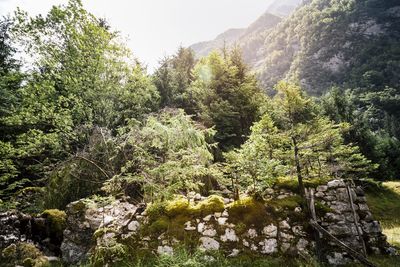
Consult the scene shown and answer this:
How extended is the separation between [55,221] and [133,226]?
4888 millimetres

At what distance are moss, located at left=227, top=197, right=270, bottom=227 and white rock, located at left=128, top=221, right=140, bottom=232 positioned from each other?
2.38 meters

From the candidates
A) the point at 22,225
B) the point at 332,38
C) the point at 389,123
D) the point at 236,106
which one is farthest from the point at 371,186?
the point at 332,38

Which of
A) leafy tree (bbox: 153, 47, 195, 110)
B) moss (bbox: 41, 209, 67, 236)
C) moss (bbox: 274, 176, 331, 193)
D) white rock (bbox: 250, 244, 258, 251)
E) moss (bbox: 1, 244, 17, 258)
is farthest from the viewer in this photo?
leafy tree (bbox: 153, 47, 195, 110)

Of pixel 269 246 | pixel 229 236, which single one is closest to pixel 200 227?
pixel 229 236

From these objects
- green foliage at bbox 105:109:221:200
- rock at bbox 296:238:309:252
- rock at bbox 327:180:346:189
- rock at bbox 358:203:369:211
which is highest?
green foliage at bbox 105:109:221:200

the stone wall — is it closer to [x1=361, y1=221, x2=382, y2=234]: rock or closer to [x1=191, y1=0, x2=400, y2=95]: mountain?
[x1=361, y1=221, x2=382, y2=234]: rock

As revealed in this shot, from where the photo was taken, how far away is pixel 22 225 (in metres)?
9.44

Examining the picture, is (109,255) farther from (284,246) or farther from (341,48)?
(341,48)

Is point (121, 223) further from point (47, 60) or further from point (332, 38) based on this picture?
point (332, 38)

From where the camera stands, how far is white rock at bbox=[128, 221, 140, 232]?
21.3 feet

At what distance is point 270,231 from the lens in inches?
243

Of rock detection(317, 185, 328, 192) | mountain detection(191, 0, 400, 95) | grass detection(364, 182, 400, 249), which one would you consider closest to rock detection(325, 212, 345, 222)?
Result: rock detection(317, 185, 328, 192)

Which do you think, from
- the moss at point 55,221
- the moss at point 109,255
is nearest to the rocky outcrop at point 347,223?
the moss at point 109,255

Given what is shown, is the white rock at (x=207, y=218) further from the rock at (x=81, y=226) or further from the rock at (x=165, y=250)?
the rock at (x=81, y=226)
